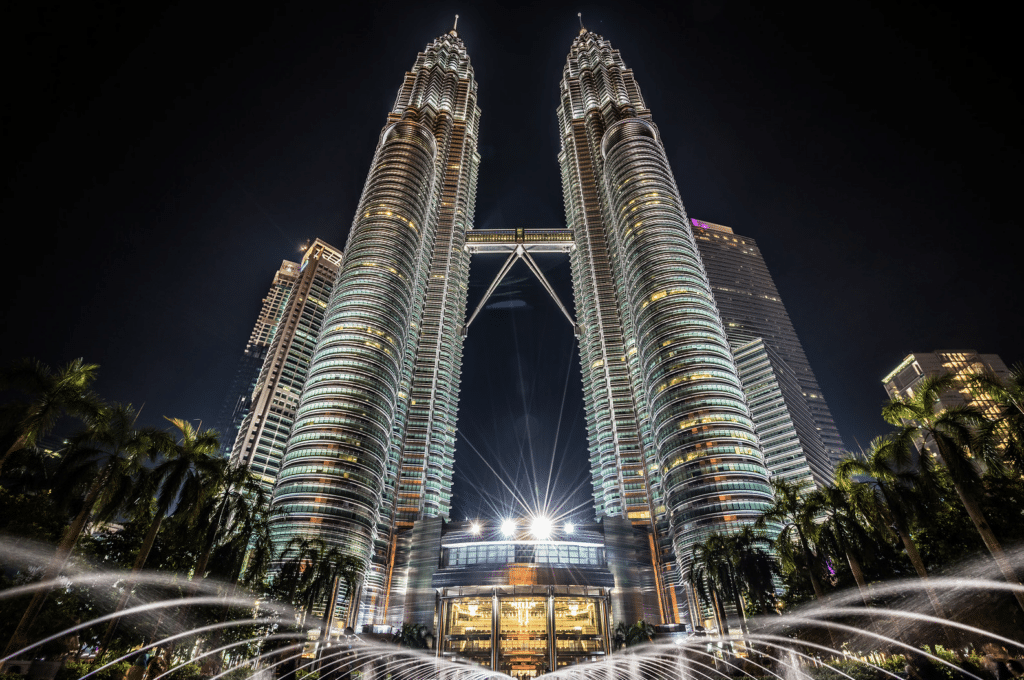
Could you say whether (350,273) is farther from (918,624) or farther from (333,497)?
(918,624)

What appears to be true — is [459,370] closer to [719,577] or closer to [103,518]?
[719,577]

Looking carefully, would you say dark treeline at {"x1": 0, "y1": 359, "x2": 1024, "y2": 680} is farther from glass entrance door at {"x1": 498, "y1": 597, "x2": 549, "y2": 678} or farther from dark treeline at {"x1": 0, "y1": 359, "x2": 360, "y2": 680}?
glass entrance door at {"x1": 498, "y1": 597, "x2": 549, "y2": 678}

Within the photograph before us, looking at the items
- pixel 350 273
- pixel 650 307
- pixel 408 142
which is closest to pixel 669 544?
pixel 650 307

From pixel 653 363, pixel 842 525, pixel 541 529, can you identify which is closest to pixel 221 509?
pixel 842 525

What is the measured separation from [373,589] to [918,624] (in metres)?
104

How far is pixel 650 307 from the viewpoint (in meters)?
136

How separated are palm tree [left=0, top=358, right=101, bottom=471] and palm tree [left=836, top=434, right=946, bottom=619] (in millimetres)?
46297

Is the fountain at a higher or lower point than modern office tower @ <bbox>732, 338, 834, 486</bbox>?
lower

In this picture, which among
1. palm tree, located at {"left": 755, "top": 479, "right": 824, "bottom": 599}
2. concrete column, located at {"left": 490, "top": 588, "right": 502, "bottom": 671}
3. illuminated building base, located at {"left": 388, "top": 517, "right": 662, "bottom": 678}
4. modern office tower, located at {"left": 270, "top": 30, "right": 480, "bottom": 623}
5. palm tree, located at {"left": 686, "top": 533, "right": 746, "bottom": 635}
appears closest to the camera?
palm tree, located at {"left": 755, "top": 479, "right": 824, "bottom": 599}

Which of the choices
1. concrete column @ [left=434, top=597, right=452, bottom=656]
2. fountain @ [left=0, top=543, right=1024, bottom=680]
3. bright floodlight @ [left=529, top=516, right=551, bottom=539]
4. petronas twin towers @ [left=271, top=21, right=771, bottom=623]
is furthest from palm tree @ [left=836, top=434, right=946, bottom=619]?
concrete column @ [left=434, top=597, right=452, bottom=656]

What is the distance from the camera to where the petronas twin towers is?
366ft

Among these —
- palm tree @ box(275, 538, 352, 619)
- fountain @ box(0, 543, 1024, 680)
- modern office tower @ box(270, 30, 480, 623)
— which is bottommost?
fountain @ box(0, 543, 1024, 680)

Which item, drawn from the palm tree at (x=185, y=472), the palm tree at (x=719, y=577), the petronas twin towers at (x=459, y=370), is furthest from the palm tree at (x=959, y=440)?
the petronas twin towers at (x=459, y=370)

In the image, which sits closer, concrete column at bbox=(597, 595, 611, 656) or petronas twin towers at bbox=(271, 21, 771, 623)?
concrete column at bbox=(597, 595, 611, 656)
